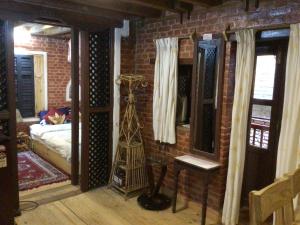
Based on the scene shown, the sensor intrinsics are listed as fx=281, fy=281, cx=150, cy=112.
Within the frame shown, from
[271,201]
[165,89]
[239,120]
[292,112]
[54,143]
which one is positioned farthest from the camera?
[54,143]

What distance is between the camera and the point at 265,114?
3.09 metres

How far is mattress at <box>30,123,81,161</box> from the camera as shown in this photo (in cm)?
435

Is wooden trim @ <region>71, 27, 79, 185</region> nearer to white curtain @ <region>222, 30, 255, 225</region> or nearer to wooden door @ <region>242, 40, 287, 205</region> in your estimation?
white curtain @ <region>222, 30, 255, 225</region>

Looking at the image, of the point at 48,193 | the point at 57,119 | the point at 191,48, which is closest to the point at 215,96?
the point at 191,48

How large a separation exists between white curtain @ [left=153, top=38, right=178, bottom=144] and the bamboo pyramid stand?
26 centimetres

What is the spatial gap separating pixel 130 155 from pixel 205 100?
1.15 m

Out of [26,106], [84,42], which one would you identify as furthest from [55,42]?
[84,42]

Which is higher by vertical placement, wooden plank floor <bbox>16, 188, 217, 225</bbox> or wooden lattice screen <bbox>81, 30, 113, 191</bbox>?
wooden lattice screen <bbox>81, 30, 113, 191</bbox>

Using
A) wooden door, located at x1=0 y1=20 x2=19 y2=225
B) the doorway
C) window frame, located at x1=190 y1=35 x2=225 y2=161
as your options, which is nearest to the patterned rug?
the doorway

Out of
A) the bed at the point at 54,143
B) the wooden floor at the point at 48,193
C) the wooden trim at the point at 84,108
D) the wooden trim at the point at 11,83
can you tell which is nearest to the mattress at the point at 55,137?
the bed at the point at 54,143

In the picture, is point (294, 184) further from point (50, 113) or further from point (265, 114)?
point (50, 113)

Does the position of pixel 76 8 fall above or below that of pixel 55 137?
above

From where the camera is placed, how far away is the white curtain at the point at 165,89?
3322mm

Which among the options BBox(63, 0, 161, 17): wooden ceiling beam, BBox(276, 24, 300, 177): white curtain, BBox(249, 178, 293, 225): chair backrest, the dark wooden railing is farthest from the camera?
the dark wooden railing
